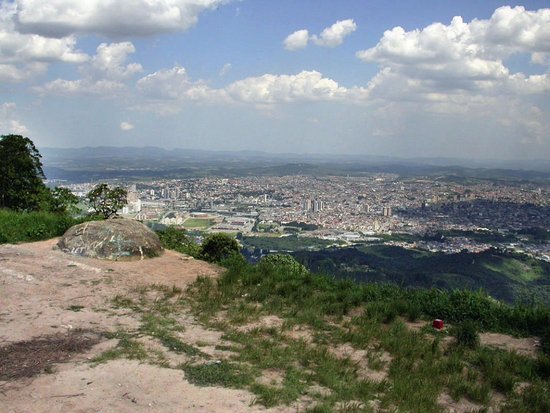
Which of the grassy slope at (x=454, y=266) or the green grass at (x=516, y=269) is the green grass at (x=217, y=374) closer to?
the grassy slope at (x=454, y=266)

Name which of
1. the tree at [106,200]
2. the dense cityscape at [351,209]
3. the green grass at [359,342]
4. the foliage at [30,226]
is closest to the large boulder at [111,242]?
the foliage at [30,226]

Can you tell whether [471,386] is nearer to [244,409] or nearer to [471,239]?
[244,409]

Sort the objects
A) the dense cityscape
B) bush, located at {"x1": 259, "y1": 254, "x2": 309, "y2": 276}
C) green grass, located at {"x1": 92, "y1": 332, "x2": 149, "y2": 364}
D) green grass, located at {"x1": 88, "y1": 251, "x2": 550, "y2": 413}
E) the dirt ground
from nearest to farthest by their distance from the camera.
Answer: the dirt ground
green grass, located at {"x1": 88, "y1": 251, "x2": 550, "y2": 413}
green grass, located at {"x1": 92, "y1": 332, "x2": 149, "y2": 364}
bush, located at {"x1": 259, "y1": 254, "x2": 309, "y2": 276}
the dense cityscape

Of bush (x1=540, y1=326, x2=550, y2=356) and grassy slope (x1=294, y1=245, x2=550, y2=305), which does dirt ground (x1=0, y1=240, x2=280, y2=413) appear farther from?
grassy slope (x1=294, y1=245, x2=550, y2=305)

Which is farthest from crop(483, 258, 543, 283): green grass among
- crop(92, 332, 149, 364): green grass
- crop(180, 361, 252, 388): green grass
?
crop(92, 332, 149, 364): green grass

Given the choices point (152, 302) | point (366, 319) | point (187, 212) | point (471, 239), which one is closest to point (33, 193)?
point (152, 302)

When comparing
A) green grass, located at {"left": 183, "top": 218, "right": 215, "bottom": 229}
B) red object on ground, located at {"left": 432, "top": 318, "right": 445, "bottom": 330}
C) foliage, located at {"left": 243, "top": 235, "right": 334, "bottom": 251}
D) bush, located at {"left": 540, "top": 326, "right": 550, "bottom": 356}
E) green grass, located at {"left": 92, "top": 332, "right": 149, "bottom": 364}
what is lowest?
foliage, located at {"left": 243, "top": 235, "right": 334, "bottom": 251}

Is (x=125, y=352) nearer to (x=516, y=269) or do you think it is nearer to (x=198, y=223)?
(x=516, y=269)
